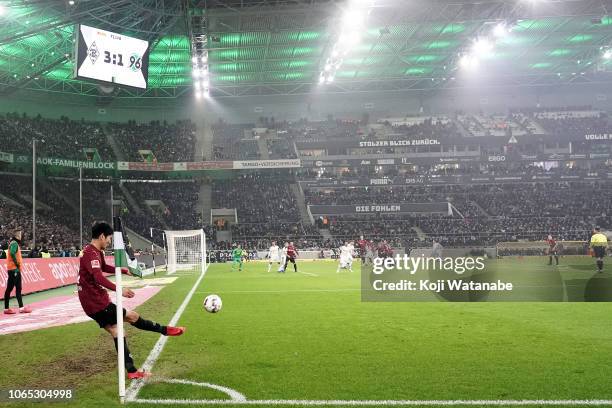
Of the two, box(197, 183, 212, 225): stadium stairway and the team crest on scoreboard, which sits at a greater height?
the team crest on scoreboard

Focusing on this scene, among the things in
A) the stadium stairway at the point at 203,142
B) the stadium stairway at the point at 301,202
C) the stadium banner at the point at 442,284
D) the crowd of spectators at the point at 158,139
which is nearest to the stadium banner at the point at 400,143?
the stadium stairway at the point at 301,202

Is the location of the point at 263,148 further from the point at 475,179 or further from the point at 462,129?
the point at 475,179

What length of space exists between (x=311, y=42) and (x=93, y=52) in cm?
1986

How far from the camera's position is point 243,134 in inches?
2398

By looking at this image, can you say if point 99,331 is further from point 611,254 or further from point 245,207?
point 245,207

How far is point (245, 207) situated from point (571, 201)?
3299 centimetres

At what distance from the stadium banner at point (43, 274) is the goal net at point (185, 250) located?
705 centimetres

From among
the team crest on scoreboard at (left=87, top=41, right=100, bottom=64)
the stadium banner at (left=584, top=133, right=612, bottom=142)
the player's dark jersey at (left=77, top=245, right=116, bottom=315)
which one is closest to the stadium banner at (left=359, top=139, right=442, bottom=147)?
the stadium banner at (left=584, top=133, right=612, bottom=142)

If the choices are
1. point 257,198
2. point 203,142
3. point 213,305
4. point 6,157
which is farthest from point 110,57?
point 203,142

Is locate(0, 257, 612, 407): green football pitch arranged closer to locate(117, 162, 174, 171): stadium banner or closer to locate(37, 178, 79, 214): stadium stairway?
locate(37, 178, 79, 214): stadium stairway

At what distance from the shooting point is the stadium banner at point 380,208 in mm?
53094

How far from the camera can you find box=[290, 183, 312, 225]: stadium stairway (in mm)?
53594

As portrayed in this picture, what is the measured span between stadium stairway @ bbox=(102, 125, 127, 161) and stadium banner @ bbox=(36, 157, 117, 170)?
Answer: 3518 mm

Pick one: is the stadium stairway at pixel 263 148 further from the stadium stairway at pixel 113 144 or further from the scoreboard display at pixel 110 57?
the scoreboard display at pixel 110 57
